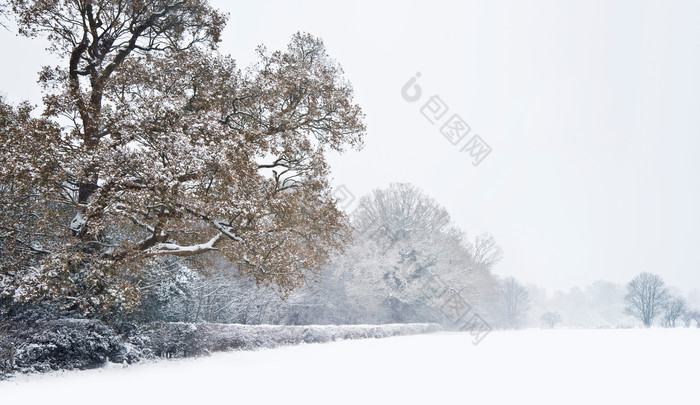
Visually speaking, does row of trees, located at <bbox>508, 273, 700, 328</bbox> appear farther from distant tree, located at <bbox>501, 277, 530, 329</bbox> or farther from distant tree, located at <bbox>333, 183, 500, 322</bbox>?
distant tree, located at <bbox>333, 183, 500, 322</bbox>

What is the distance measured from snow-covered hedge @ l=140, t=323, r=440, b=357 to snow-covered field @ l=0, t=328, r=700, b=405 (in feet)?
2.17

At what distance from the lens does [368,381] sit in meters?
8.93

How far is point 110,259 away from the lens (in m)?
10.2

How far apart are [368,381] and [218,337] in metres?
6.69

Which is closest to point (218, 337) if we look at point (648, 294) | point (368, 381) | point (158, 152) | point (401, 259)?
point (368, 381)

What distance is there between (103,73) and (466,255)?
35.3m

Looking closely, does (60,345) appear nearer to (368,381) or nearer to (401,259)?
(368,381)

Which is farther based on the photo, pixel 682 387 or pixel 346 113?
pixel 346 113

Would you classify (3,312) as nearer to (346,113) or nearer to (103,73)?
(103,73)

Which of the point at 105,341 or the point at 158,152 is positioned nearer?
the point at 158,152

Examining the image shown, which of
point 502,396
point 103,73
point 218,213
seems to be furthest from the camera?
point 103,73

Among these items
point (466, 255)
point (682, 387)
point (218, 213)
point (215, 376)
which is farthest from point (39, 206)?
point (466, 255)

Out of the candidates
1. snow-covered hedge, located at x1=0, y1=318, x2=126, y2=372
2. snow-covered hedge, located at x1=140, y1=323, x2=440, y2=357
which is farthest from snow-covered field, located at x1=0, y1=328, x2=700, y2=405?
snow-covered hedge, located at x1=140, y1=323, x2=440, y2=357

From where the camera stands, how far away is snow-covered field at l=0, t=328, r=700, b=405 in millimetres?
7320
